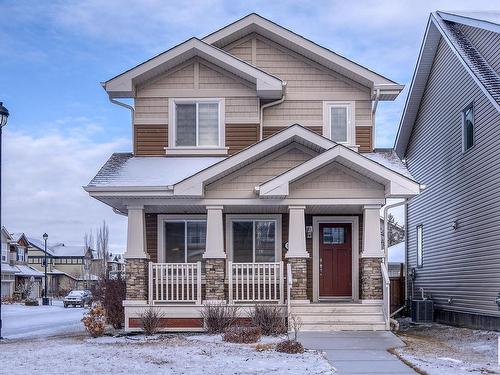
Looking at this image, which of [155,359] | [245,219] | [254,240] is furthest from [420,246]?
[155,359]

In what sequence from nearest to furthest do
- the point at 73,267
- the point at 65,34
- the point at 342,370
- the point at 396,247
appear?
1. the point at 342,370
2. the point at 65,34
3. the point at 396,247
4. the point at 73,267

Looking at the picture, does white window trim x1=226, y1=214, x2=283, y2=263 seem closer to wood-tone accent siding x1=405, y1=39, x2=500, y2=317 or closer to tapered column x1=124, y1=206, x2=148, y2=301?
tapered column x1=124, y1=206, x2=148, y2=301

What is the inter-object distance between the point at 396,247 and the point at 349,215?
44.5 ft

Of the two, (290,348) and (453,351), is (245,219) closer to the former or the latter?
(290,348)

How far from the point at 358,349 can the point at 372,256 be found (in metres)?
3.41

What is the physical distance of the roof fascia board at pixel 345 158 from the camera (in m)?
13.9

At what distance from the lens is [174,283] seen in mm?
15258

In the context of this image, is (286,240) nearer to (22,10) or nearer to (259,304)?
(259,304)

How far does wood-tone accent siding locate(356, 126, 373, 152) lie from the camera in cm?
1680

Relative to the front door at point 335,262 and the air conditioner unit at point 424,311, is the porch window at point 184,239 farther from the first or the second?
the air conditioner unit at point 424,311

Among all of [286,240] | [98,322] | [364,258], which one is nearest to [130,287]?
[98,322]

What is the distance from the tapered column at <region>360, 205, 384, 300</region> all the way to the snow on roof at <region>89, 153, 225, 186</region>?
13.5ft

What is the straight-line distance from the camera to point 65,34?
1609 centimetres

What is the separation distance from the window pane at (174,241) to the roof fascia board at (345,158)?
3126mm
